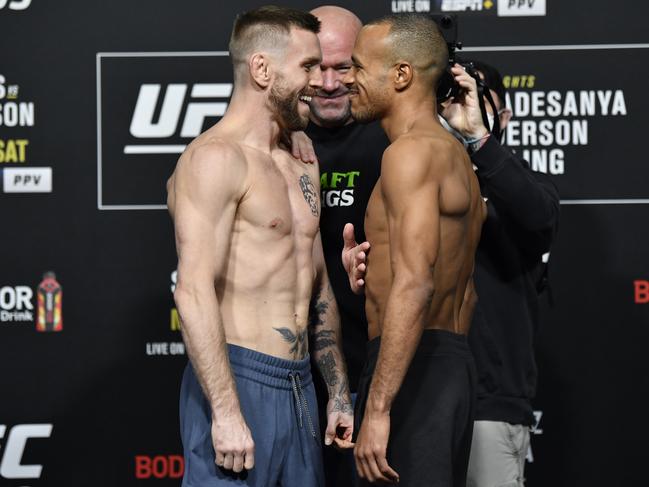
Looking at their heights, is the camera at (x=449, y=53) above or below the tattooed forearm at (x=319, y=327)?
above

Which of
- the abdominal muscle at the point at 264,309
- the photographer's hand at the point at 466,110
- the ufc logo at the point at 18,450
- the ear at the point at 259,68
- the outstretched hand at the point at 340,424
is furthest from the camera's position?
the ufc logo at the point at 18,450

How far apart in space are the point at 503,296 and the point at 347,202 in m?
0.46

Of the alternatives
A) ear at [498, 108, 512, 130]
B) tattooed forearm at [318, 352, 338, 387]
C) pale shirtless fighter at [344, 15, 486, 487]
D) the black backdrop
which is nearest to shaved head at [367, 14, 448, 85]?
pale shirtless fighter at [344, 15, 486, 487]

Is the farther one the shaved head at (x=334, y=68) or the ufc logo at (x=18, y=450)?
the ufc logo at (x=18, y=450)

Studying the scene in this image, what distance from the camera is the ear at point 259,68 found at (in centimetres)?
232

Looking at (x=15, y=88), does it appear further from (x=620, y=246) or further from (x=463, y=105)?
(x=620, y=246)

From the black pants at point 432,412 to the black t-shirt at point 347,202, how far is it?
0.41 meters

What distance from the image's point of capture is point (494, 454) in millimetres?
2723

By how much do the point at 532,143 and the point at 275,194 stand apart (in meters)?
1.40

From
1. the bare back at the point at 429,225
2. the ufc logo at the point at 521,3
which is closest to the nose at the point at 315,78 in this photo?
the bare back at the point at 429,225

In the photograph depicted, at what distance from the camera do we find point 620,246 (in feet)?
11.1

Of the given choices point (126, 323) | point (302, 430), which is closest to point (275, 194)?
point (302, 430)

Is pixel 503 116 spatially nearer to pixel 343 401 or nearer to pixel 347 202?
pixel 347 202

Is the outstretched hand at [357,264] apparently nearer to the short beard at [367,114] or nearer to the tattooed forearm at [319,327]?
the tattooed forearm at [319,327]
